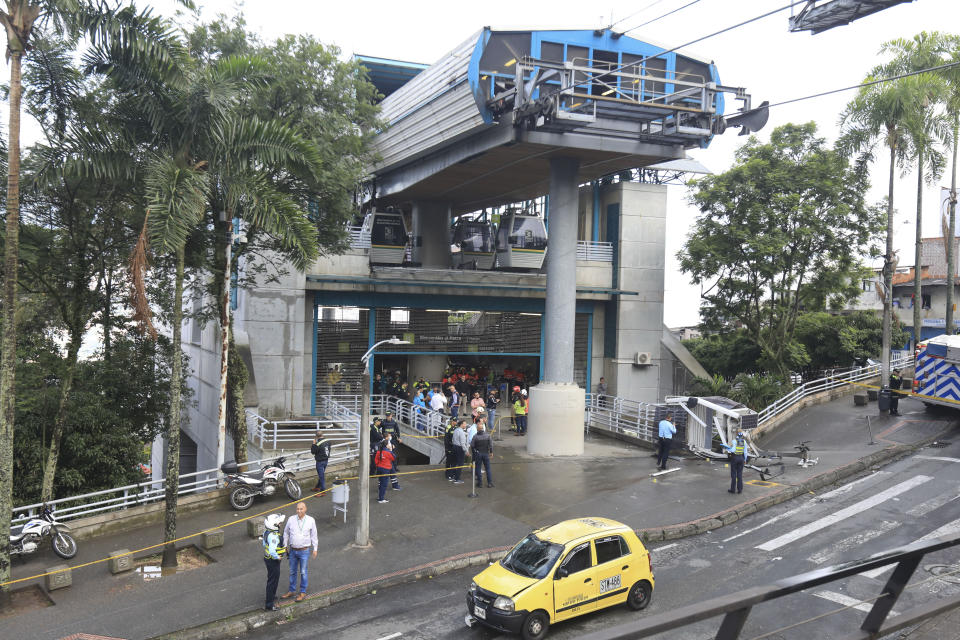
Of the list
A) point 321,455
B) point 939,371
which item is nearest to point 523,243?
point 321,455

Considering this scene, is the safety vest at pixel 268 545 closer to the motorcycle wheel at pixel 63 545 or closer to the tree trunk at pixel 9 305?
the tree trunk at pixel 9 305

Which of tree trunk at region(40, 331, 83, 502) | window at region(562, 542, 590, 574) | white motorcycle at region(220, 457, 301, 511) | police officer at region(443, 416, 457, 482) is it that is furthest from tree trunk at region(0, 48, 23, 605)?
police officer at region(443, 416, 457, 482)

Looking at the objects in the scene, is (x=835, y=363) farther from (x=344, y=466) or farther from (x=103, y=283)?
(x=103, y=283)

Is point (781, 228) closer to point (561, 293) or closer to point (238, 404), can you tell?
point (561, 293)

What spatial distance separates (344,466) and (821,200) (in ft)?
76.3

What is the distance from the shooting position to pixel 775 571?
42.8 feet

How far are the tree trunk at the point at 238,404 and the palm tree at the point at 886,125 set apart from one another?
80.8 ft

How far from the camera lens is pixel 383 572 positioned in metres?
13.7

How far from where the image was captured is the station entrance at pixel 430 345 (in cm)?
3172

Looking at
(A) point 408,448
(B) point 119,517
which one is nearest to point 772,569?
(B) point 119,517

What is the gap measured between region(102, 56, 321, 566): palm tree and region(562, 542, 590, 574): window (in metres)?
7.97

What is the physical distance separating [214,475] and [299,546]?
49.5ft

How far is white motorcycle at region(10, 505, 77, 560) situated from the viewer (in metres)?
14.5

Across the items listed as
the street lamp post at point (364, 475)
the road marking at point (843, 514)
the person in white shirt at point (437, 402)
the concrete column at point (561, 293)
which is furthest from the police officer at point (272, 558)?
the person in white shirt at point (437, 402)
